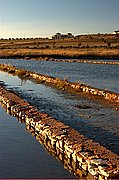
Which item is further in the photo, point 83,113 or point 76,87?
point 76,87

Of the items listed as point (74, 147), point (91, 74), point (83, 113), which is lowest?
point (91, 74)

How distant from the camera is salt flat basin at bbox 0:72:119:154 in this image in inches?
507

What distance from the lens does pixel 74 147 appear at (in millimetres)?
10039

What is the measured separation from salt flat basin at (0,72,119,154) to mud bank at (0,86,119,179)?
111 centimetres

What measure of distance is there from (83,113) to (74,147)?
7181 mm

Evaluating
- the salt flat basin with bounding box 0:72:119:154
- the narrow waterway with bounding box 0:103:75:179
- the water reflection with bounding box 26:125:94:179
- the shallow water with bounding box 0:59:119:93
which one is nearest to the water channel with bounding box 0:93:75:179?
the narrow waterway with bounding box 0:103:75:179

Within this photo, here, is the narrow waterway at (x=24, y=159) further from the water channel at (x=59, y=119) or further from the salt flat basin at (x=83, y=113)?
the salt flat basin at (x=83, y=113)

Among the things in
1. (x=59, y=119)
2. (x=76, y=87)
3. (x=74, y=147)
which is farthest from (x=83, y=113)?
(x=76, y=87)

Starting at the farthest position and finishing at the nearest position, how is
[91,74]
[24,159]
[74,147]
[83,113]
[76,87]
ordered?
[91,74], [76,87], [83,113], [24,159], [74,147]

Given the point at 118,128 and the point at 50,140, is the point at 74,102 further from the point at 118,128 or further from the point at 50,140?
the point at 50,140

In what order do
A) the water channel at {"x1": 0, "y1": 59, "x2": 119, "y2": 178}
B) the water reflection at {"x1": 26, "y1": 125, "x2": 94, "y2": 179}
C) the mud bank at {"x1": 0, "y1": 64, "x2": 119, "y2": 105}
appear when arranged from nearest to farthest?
the water reflection at {"x1": 26, "y1": 125, "x2": 94, "y2": 179}
the water channel at {"x1": 0, "y1": 59, "x2": 119, "y2": 178}
the mud bank at {"x1": 0, "y1": 64, "x2": 119, "y2": 105}

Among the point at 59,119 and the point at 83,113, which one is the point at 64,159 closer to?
the point at 59,119

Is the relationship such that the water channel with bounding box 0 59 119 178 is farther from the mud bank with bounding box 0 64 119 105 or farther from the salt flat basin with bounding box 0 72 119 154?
the mud bank with bounding box 0 64 119 105

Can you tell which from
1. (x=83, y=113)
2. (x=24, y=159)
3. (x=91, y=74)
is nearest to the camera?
(x=24, y=159)
